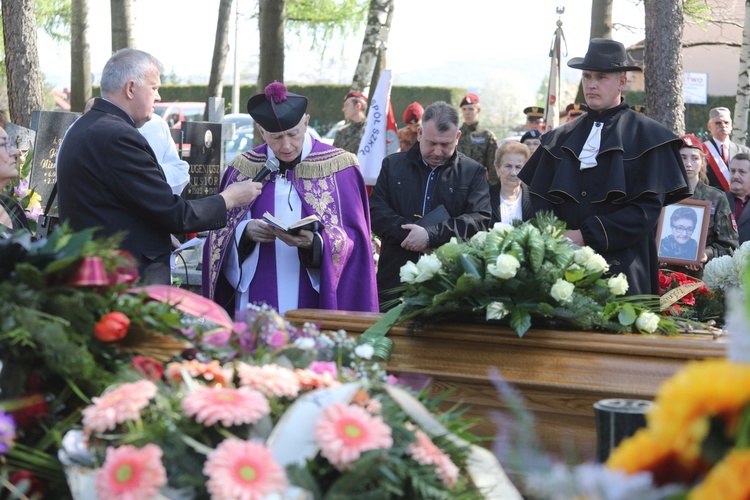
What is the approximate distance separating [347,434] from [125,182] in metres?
2.83

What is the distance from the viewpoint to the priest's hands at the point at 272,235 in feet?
15.5

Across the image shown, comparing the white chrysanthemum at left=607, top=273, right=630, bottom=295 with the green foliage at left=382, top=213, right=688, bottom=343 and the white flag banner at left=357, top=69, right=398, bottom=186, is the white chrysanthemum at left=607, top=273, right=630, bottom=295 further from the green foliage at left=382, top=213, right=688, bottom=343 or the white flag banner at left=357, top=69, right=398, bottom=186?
the white flag banner at left=357, top=69, right=398, bottom=186

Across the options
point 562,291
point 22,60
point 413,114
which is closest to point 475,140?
point 413,114

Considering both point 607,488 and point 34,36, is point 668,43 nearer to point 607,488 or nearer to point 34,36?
point 34,36

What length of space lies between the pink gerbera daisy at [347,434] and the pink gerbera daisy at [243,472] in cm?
10

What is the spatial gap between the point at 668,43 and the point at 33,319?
8823 mm

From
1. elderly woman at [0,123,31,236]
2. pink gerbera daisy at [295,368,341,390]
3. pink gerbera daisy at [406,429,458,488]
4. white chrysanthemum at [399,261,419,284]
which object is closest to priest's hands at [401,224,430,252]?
white chrysanthemum at [399,261,419,284]

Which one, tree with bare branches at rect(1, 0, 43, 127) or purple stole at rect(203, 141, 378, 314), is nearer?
purple stole at rect(203, 141, 378, 314)

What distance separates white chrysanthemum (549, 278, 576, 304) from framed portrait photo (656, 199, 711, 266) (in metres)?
2.82

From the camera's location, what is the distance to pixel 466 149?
10898mm

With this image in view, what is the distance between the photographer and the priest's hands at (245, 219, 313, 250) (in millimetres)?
4715

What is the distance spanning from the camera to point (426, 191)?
5660mm

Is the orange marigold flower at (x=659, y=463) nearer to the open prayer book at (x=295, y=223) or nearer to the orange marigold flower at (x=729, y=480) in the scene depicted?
the orange marigold flower at (x=729, y=480)

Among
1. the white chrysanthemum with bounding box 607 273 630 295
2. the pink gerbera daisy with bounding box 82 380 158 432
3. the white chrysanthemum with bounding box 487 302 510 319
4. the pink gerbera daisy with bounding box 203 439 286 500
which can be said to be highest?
the pink gerbera daisy with bounding box 82 380 158 432
